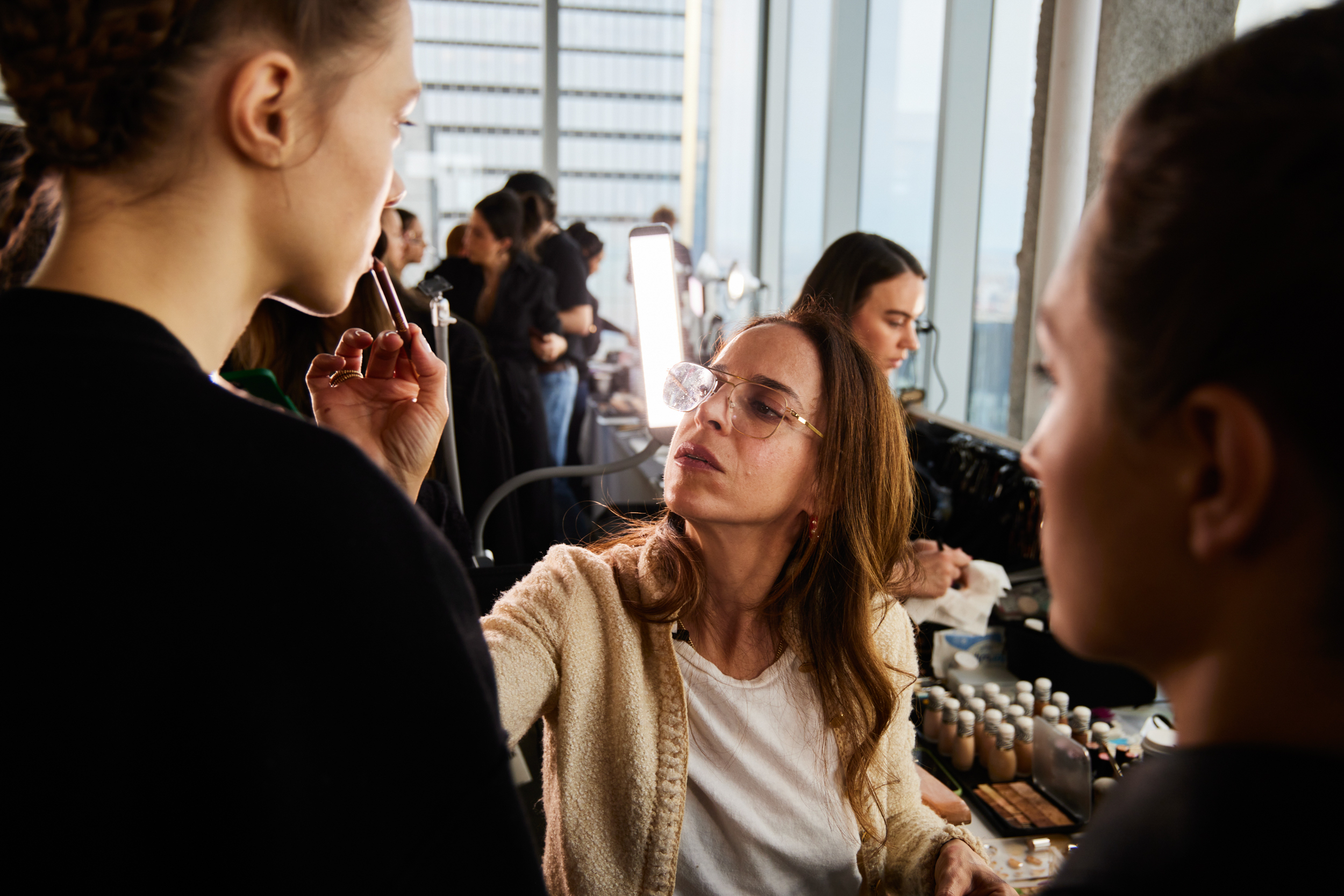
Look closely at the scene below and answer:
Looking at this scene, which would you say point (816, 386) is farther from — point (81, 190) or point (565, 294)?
point (565, 294)

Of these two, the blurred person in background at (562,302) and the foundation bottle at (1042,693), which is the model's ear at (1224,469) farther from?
the blurred person in background at (562,302)

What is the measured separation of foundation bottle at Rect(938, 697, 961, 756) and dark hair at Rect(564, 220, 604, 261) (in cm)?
514

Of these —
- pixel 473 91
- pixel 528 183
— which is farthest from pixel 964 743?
pixel 473 91

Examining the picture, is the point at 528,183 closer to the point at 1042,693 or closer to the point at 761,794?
the point at 1042,693

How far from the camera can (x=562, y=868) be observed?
137 centimetres

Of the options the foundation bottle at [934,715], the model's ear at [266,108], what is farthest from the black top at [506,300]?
the model's ear at [266,108]

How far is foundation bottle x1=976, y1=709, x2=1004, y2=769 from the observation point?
1846 mm

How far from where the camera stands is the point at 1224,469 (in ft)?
1.57

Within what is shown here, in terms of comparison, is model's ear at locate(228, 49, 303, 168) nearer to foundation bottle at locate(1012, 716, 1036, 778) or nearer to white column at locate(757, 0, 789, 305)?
foundation bottle at locate(1012, 716, 1036, 778)

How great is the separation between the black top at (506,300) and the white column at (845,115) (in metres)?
2.95

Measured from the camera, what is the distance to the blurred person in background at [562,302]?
5355 mm

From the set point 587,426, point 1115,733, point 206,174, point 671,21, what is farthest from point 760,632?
point 671,21

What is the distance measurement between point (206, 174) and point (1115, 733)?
2.03 m

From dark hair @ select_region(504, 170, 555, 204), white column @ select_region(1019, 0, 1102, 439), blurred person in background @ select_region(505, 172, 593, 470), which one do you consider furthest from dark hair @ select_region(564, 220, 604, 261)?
white column @ select_region(1019, 0, 1102, 439)
